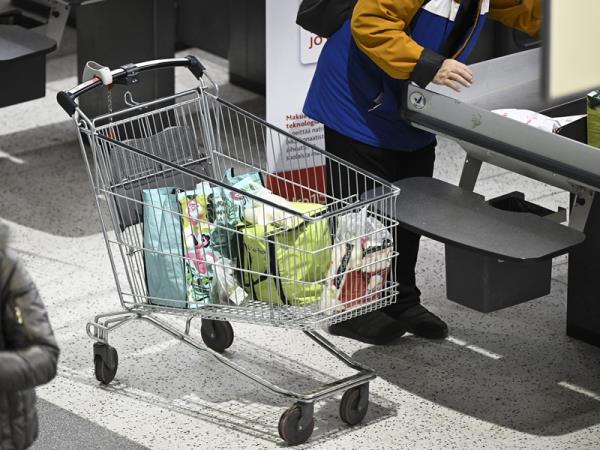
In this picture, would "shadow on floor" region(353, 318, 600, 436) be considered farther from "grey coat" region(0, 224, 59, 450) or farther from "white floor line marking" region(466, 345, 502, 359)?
"grey coat" region(0, 224, 59, 450)

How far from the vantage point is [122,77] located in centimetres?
423

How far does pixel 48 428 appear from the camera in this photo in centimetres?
421

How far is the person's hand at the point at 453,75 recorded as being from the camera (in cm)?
414

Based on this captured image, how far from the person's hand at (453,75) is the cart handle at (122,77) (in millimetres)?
880

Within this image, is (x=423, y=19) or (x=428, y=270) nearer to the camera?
(x=423, y=19)

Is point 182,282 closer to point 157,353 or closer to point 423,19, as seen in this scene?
point 157,353

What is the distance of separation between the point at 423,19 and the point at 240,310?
1220 mm

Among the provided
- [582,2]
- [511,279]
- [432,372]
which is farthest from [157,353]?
[582,2]

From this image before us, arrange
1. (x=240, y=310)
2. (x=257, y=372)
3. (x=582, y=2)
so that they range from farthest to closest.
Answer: (x=257, y=372)
(x=240, y=310)
(x=582, y=2)

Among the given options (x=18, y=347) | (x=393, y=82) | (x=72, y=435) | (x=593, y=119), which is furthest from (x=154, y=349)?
(x=18, y=347)

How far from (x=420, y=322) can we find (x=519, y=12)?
1.29 meters

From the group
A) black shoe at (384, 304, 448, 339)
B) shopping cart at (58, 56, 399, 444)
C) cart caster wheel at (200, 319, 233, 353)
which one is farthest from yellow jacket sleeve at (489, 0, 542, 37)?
cart caster wheel at (200, 319, 233, 353)

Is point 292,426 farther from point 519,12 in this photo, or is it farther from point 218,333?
point 519,12

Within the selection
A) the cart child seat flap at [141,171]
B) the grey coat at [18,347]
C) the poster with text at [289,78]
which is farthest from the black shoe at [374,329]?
the grey coat at [18,347]
